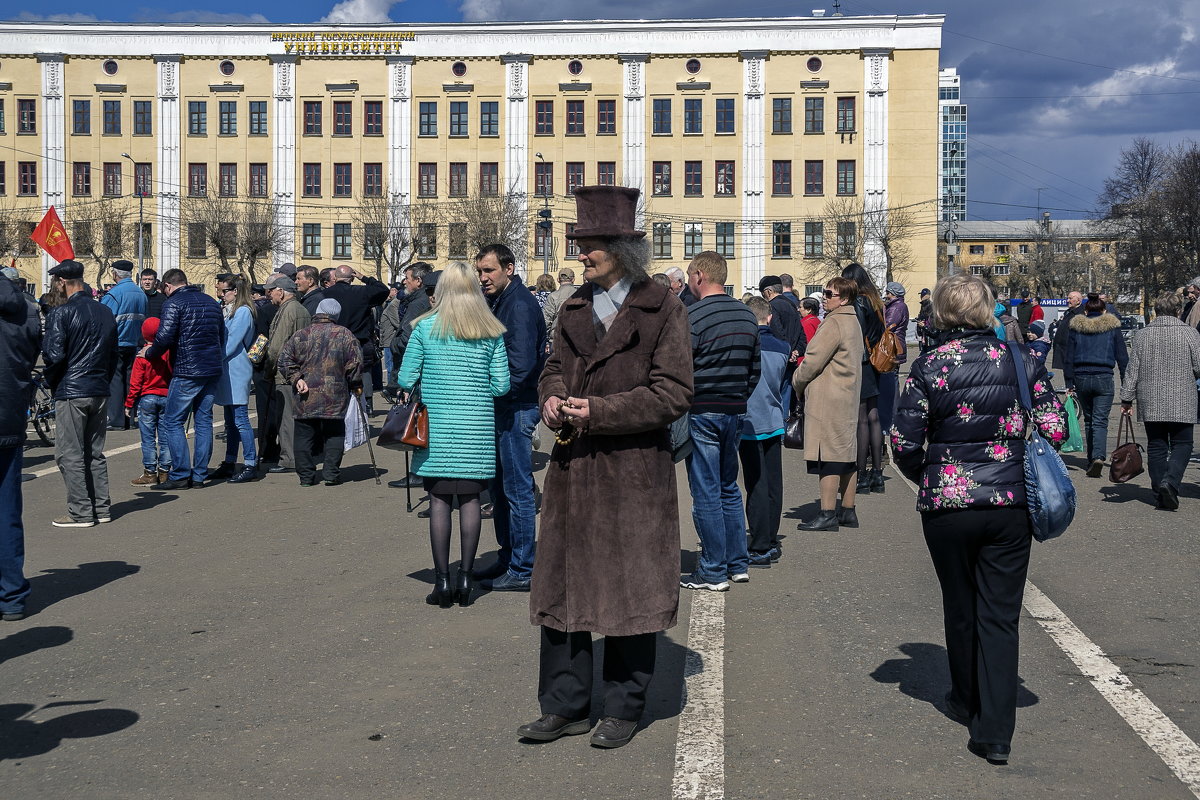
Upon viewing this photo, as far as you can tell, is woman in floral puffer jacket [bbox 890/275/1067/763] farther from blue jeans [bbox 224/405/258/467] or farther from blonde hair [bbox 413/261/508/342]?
blue jeans [bbox 224/405/258/467]

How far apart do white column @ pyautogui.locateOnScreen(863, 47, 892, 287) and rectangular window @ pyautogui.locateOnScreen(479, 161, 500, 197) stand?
19.1 meters

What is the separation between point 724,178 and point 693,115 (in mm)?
3660

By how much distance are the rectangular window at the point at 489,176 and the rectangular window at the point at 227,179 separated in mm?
12925

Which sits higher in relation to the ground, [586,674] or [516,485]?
[516,485]

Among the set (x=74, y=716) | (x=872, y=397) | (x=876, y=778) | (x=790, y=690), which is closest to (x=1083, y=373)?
(x=872, y=397)

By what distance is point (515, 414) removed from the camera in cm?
805

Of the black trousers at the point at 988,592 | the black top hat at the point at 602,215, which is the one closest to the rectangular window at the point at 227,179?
the black top hat at the point at 602,215

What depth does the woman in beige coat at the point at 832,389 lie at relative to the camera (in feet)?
32.2

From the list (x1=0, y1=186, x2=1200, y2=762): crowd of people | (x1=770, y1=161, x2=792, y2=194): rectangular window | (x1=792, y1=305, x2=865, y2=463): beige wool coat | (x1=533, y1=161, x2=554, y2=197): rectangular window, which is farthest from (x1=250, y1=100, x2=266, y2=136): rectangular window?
(x1=792, y1=305, x2=865, y2=463): beige wool coat

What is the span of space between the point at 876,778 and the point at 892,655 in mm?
1750

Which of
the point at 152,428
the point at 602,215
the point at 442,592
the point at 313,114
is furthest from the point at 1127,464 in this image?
the point at 313,114

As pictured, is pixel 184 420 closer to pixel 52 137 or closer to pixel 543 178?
pixel 543 178

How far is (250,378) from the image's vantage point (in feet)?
44.3

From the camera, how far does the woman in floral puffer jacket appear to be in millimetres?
4984
